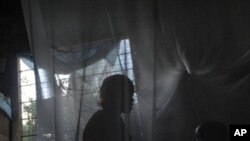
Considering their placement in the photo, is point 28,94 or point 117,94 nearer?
point 117,94

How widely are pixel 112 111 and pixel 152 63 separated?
19cm

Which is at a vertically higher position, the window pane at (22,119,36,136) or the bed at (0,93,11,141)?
the bed at (0,93,11,141)

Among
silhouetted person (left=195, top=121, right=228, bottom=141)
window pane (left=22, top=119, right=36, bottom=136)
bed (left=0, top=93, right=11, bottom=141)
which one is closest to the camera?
silhouetted person (left=195, top=121, right=228, bottom=141)

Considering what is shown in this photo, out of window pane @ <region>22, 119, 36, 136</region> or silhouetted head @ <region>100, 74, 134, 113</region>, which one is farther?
window pane @ <region>22, 119, 36, 136</region>

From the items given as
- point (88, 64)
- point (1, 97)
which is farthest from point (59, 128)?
point (1, 97)

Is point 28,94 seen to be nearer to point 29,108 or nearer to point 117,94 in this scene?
point 29,108

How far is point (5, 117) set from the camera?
190 cm

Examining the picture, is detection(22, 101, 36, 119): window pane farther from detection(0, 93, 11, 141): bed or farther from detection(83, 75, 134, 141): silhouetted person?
detection(83, 75, 134, 141): silhouetted person

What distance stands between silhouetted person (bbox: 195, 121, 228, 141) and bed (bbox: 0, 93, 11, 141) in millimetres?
944

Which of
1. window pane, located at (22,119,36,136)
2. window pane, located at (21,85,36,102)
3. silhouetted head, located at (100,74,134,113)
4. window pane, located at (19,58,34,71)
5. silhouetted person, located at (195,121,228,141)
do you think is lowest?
silhouetted person, located at (195,121,228,141)

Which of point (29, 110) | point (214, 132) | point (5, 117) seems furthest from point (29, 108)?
point (214, 132)

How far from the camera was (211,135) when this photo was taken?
1.17 m

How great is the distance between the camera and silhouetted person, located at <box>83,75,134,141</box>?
3.98 feet

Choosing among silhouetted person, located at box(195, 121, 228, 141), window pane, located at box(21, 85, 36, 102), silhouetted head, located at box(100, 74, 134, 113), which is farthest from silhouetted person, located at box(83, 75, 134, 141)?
window pane, located at box(21, 85, 36, 102)
